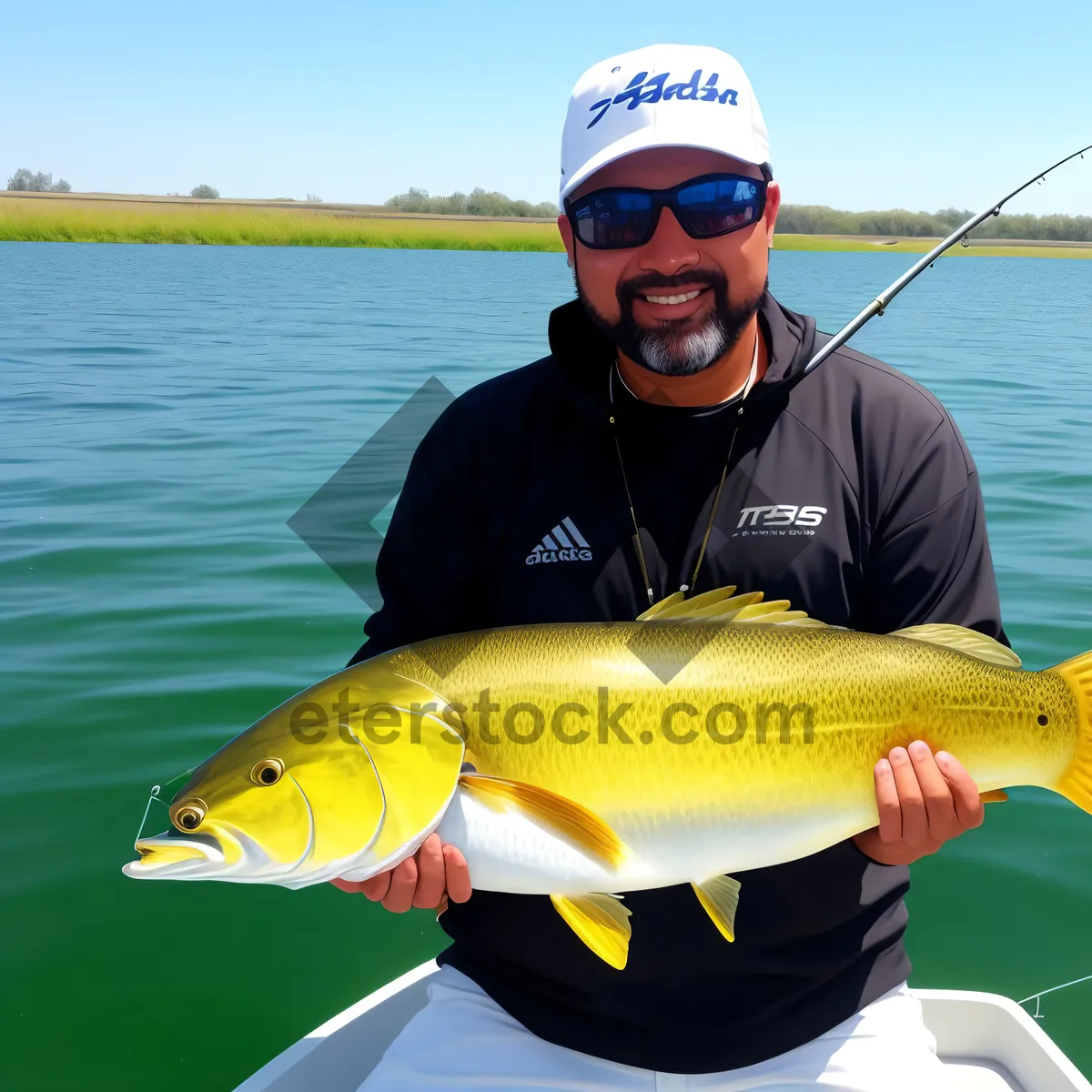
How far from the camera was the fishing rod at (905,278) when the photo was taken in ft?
9.41

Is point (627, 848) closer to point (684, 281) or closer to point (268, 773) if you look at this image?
point (268, 773)

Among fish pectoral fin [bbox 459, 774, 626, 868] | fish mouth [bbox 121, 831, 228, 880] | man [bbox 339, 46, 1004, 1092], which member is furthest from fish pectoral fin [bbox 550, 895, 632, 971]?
fish mouth [bbox 121, 831, 228, 880]

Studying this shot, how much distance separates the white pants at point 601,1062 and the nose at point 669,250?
1.92 metres

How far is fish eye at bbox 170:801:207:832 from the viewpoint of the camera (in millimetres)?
2107

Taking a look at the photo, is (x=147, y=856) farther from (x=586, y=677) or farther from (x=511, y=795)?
(x=586, y=677)

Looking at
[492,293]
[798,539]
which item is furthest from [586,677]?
[492,293]

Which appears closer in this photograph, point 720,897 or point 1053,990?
point 720,897

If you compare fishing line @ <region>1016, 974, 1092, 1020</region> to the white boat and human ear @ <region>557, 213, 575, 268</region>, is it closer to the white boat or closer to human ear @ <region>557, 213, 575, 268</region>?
→ the white boat

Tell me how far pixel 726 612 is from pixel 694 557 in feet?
1.12

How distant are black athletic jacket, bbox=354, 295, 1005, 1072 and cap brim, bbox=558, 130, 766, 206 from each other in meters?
0.39

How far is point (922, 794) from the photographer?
224 centimetres

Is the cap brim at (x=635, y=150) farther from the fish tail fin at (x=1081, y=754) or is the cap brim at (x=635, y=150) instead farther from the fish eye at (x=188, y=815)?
the fish eye at (x=188, y=815)

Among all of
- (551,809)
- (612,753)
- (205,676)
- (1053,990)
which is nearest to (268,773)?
(551,809)

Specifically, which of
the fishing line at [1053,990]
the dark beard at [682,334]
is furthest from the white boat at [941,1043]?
the dark beard at [682,334]
